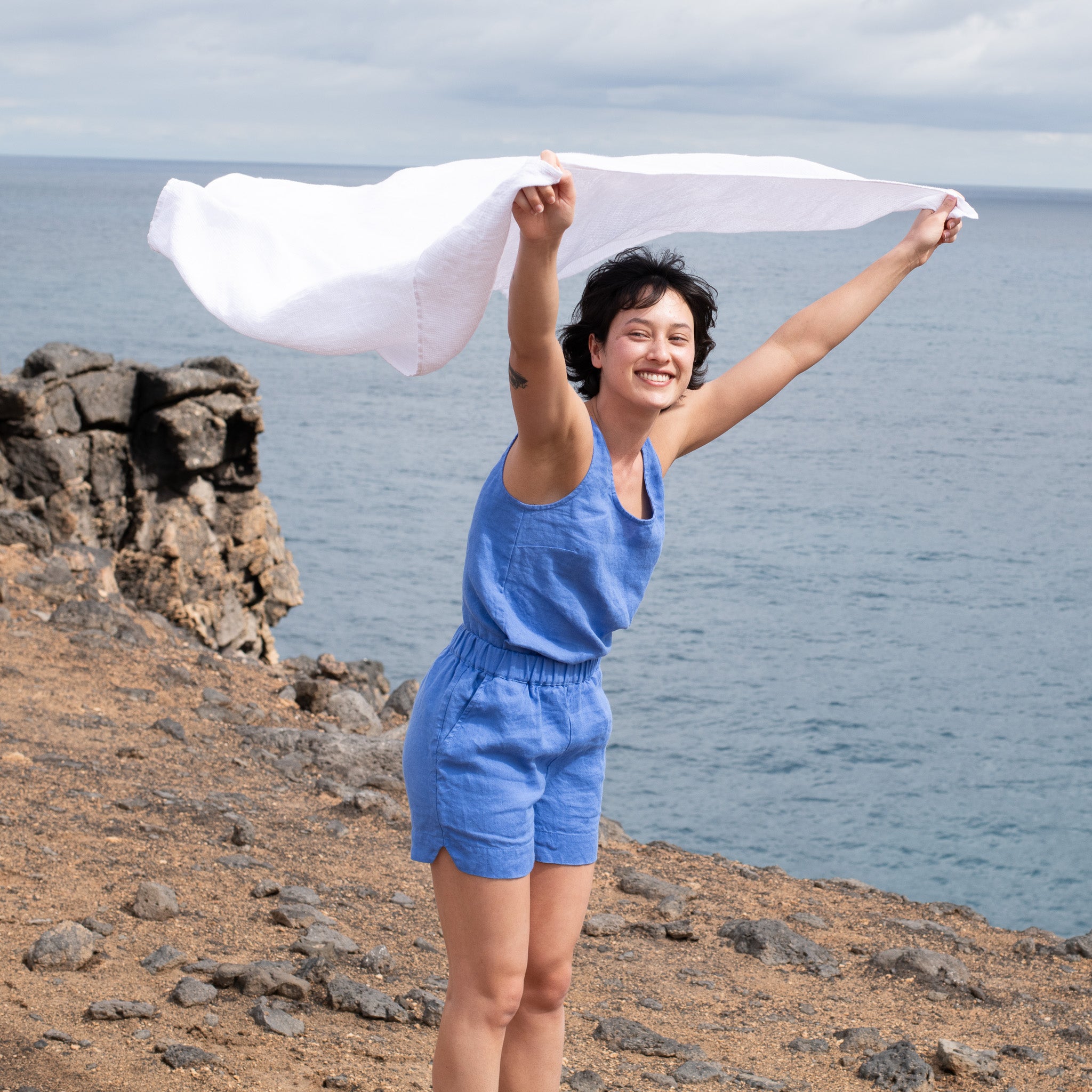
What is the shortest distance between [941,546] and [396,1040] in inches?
1389

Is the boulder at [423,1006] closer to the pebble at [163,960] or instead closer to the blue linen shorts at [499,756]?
the pebble at [163,960]

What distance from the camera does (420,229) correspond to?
10.3 feet

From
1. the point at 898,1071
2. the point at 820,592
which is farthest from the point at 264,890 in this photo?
the point at 820,592

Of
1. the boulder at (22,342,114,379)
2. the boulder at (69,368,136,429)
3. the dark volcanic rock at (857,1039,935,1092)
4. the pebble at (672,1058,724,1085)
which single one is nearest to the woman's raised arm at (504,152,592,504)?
the pebble at (672,1058,724,1085)

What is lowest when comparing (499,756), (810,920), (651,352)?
(810,920)

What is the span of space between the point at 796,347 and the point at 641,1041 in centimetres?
266

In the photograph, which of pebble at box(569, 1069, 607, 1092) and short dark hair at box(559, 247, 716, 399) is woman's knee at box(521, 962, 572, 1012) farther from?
short dark hair at box(559, 247, 716, 399)

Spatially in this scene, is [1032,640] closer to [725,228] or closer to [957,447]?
[957,447]

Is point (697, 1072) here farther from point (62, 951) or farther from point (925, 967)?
point (62, 951)

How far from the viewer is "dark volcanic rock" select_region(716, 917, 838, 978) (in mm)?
5930

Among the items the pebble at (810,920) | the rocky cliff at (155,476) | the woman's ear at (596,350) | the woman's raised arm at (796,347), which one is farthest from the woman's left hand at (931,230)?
the rocky cliff at (155,476)

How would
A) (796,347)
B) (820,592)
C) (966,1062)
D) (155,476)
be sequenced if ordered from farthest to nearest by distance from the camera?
(820,592) → (155,476) → (966,1062) → (796,347)

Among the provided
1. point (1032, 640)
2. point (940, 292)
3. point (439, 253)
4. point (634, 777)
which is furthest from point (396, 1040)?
point (940, 292)

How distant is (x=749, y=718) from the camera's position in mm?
25062
